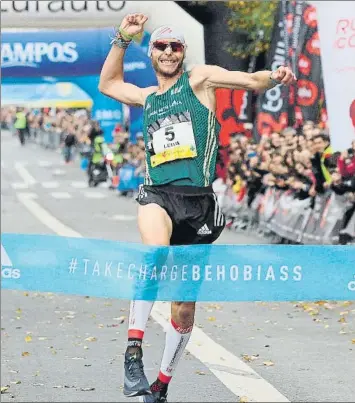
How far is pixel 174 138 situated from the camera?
22.1 ft

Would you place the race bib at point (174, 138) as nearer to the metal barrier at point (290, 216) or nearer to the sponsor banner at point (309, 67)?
the sponsor banner at point (309, 67)

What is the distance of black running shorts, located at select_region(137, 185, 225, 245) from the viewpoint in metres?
6.89

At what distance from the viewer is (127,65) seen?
15.6 metres

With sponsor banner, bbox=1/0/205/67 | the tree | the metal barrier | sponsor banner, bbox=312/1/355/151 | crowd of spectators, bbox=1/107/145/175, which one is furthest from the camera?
crowd of spectators, bbox=1/107/145/175

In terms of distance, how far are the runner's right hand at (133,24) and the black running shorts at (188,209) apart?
0.79 metres

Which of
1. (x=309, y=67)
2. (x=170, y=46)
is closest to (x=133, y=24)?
(x=170, y=46)

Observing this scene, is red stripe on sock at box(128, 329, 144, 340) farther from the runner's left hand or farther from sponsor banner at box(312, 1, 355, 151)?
sponsor banner at box(312, 1, 355, 151)

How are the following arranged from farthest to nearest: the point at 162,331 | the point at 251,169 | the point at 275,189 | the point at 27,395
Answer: the point at 251,169, the point at 275,189, the point at 162,331, the point at 27,395

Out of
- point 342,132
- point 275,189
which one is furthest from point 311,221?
point 342,132

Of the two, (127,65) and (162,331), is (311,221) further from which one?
(162,331)

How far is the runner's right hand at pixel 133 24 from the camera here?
22.3 feet

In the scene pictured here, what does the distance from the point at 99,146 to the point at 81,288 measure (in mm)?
29937

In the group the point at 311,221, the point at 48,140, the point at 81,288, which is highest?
the point at 81,288

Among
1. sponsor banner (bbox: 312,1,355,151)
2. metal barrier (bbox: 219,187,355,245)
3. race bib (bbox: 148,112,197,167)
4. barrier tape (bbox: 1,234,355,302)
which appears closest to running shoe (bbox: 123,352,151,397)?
barrier tape (bbox: 1,234,355,302)
